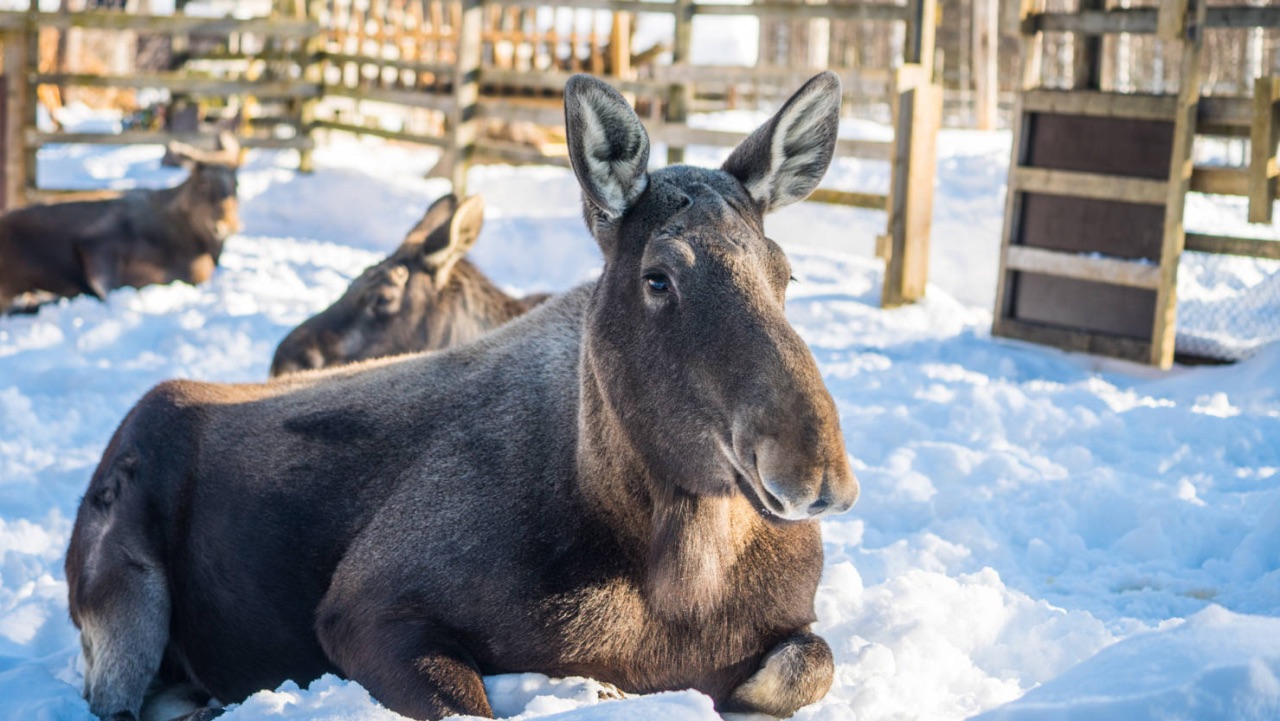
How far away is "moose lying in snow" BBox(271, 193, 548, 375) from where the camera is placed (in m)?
7.00

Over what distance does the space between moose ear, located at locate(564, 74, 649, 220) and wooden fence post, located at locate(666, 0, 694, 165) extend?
8.98 meters

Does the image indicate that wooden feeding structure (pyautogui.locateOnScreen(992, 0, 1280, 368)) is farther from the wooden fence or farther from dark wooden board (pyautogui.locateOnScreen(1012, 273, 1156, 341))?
the wooden fence

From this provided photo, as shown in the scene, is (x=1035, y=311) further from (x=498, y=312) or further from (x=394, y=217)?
(x=394, y=217)

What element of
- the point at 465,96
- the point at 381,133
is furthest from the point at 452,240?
the point at 381,133

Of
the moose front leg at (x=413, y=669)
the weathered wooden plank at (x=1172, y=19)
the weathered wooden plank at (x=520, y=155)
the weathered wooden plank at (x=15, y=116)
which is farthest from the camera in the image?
the weathered wooden plank at (x=15, y=116)

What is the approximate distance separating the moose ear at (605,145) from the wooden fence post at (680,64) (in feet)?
29.4

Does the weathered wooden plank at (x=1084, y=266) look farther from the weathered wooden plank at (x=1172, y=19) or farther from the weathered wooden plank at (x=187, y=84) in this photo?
the weathered wooden plank at (x=187, y=84)

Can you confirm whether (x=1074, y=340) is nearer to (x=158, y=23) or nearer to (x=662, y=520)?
(x=662, y=520)

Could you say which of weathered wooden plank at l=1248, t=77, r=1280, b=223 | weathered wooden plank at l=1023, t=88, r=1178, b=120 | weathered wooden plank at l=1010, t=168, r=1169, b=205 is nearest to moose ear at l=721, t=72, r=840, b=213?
weathered wooden plank at l=1248, t=77, r=1280, b=223

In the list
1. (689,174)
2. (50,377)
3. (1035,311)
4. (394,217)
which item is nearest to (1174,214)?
(1035,311)

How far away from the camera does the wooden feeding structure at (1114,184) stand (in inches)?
324

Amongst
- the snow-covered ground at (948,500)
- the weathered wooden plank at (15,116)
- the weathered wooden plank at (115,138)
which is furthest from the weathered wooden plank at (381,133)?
the weathered wooden plank at (15,116)

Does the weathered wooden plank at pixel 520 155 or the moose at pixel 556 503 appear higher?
the weathered wooden plank at pixel 520 155

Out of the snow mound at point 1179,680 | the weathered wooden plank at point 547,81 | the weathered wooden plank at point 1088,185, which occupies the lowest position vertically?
the snow mound at point 1179,680
